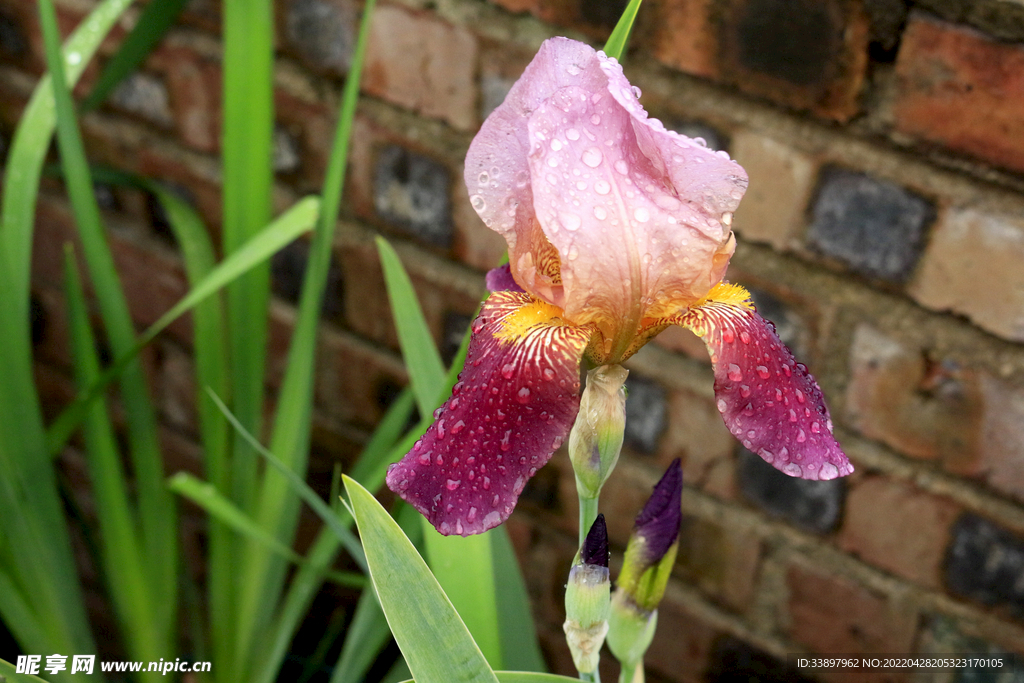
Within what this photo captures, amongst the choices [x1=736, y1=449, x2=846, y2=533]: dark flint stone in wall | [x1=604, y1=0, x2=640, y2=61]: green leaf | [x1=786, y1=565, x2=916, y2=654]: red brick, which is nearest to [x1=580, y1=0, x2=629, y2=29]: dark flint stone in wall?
[x1=604, y1=0, x2=640, y2=61]: green leaf

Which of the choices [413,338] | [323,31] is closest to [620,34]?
[413,338]

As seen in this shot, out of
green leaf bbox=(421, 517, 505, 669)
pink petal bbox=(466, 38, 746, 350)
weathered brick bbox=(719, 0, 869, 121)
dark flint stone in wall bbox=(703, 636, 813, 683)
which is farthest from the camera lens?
dark flint stone in wall bbox=(703, 636, 813, 683)

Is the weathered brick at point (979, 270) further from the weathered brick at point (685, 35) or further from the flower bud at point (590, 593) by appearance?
the flower bud at point (590, 593)

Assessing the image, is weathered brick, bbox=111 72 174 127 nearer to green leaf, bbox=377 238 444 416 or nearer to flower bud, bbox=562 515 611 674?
green leaf, bbox=377 238 444 416

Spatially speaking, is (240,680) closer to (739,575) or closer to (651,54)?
(739,575)

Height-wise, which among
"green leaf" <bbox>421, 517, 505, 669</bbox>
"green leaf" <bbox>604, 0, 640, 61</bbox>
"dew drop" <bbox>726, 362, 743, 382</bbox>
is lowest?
"green leaf" <bbox>421, 517, 505, 669</bbox>

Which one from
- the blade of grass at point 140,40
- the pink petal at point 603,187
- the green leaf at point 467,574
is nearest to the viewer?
the pink petal at point 603,187

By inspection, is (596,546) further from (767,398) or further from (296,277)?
(296,277)

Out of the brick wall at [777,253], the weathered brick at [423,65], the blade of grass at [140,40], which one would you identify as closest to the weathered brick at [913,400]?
the brick wall at [777,253]
